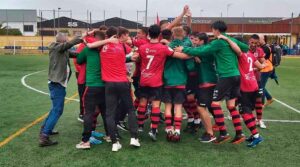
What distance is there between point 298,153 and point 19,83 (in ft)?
40.4

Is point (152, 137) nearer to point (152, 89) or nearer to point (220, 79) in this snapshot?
point (152, 89)

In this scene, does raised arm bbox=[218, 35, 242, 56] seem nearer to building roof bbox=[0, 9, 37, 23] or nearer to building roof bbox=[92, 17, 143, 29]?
building roof bbox=[92, 17, 143, 29]

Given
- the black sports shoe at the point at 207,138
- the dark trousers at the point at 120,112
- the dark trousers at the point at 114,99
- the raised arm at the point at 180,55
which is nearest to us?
the dark trousers at the point at 114,99

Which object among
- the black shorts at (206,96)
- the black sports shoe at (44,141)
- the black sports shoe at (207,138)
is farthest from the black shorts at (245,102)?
the black sports shoe at (44,141)

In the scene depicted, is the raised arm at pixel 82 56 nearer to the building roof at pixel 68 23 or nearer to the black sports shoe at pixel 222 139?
the black sports shoe at pixel 222 139

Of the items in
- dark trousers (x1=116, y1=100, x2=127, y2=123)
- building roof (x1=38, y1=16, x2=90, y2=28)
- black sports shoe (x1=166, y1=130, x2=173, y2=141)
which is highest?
building roof (x1=38, y1=16, x2=90, y2=28)

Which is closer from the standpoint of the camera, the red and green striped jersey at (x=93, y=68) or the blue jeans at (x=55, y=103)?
the red and green striped jersey at (x=93, y=68)

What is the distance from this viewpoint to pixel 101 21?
2274 inches

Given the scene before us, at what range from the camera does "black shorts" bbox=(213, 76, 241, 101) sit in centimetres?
713

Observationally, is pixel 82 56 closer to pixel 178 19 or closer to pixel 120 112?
pixel 120 112

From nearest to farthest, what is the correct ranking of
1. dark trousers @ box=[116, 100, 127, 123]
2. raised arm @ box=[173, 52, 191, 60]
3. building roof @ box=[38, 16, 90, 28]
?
1. raised arm @ box=[173, 52, 191, 60]
2. dark trousers @ box=[116, 100, 127, 123]
3. building roof @ box=[38, 16, 90, 28]

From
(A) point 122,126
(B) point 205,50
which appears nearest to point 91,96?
(A) point 122,126

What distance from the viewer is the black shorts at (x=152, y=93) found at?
25.0 feet

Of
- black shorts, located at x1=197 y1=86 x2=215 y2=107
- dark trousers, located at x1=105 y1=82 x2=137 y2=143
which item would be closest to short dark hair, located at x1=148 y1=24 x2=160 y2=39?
dark trousers, located at x1=105 y1=82 x2=137 y2=143
